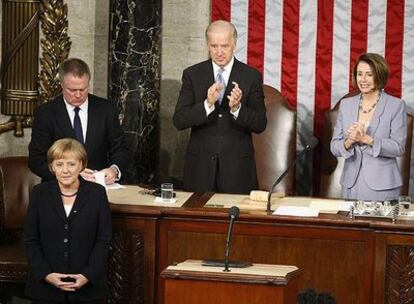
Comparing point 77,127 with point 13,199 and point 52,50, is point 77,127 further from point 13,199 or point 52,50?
point 52,50

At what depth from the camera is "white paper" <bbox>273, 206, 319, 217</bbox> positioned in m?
7.43

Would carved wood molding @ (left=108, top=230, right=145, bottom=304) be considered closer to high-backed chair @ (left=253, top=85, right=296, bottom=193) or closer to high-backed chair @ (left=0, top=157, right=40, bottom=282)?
high-backed chair @ (left=0, top=157, right=40, bottom=282)

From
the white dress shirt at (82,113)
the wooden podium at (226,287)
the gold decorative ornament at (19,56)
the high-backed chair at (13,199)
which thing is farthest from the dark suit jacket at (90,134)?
the wooden podium at (226,287)

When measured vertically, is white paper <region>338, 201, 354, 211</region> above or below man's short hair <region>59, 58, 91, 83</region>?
below

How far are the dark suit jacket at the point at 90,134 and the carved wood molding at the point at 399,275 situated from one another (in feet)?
6.57

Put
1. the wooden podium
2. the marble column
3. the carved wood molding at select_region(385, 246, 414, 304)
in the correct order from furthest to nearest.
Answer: the marble column < the carved wood molding at select_region(385, 246, 414, 304) < the wooden podium

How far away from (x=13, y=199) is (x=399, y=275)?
9.65 feet

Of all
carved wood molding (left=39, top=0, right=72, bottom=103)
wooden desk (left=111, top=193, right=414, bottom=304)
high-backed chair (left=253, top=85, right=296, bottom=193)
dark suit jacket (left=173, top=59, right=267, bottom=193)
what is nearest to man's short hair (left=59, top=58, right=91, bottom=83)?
dark suit jacket (left=173, top=59, right=267, bottom=193)

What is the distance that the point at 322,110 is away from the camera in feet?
32.7

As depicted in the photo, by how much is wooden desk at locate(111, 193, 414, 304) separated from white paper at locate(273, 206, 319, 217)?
76 mm

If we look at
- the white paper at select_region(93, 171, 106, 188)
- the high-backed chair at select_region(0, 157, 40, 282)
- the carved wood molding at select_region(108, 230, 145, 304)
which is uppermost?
the white paper at select_region(93, 171, 106, 188)

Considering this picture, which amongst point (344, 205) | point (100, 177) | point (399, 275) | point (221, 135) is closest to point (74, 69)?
point (100, 177)

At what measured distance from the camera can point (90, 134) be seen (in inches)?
318

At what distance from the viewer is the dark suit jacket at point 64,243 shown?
6.98 metres
